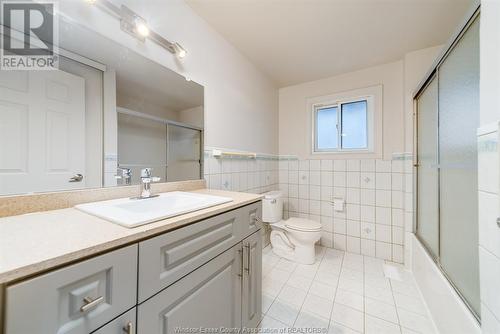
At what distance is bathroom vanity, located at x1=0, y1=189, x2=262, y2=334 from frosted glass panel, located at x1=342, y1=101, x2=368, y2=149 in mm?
1908

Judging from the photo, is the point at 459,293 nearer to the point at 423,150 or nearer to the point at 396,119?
the point at 423,150

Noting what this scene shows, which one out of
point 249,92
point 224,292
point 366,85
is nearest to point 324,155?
point 366,85

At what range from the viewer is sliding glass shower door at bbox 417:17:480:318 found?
2.93 feet

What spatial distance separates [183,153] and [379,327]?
1.71 meters

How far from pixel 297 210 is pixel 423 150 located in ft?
4.72

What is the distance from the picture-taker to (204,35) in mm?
1504

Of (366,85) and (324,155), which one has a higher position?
(366,85)

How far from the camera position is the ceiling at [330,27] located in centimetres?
134

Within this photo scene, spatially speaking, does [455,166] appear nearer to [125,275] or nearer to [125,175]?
[125,275]

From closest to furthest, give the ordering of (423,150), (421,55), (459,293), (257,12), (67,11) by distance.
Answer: (67,11) → (459,293) → (257,12) → (423,150) → (421,55)

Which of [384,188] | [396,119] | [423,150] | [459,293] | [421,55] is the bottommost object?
[459,293]

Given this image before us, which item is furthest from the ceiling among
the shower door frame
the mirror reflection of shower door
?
the mirror reflection of shower door

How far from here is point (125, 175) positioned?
1046 mm

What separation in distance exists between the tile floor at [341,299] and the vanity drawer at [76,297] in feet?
3.46
